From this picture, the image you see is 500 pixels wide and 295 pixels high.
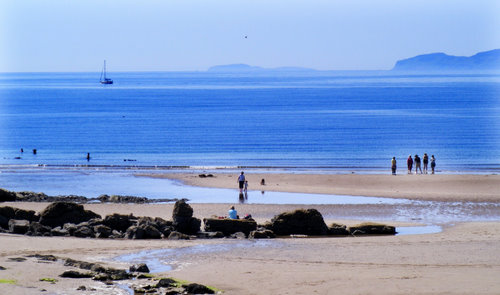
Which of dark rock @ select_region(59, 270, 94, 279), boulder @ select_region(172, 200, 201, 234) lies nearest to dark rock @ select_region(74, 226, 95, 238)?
boulder @ select_region(172, 200, 201, 234)

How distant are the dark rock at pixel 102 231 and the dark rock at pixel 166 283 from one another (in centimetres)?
873

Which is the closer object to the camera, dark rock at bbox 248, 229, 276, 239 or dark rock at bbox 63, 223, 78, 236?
dark rock at bbox 248, 229, 276, 239

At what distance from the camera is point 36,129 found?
328 feet

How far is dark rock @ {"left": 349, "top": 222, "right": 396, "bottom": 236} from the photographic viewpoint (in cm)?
2802

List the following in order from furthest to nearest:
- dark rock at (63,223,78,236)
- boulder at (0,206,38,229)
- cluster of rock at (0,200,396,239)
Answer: boulder at (0,206,38,229) → dark rock at (63,223,78,236) → cluster of rock at (0,200,396,239)

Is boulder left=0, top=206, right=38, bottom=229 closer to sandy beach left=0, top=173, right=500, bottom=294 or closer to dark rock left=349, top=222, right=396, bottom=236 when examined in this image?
sandy beach left=0, top=173, right=500, bottom=294

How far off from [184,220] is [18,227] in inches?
237

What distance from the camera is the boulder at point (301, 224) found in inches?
1100

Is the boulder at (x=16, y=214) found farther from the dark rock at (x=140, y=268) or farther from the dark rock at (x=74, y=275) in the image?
the dark rock at (x=74, y=275)

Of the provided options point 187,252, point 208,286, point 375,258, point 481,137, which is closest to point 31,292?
point 208,286

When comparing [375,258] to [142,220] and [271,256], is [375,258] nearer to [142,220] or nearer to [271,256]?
[271,256]

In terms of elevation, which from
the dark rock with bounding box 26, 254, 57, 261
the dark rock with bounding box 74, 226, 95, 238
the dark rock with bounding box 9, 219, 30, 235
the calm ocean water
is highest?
the calm ocean water

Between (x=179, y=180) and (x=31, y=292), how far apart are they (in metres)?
31.0

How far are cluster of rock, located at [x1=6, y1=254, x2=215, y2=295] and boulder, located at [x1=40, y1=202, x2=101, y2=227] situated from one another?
6.78m
